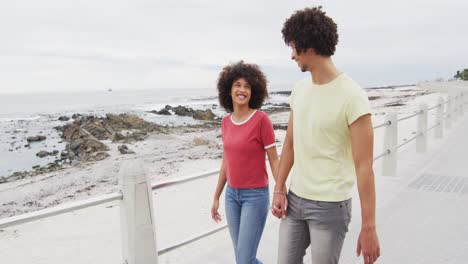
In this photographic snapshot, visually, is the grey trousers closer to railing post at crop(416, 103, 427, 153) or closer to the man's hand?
the man's hand

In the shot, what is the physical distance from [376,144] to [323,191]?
11.0 metres

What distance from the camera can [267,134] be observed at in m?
2.61

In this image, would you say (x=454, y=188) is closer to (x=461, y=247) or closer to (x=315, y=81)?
(x=461, y=247)

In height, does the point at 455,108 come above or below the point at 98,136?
above

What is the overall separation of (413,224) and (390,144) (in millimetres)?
2305

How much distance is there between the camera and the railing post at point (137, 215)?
2664 mm

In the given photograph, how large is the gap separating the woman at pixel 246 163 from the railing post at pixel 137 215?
0.55 m

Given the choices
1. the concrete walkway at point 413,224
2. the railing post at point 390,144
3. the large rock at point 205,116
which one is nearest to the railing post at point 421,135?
the concrete walkway at point 413,224

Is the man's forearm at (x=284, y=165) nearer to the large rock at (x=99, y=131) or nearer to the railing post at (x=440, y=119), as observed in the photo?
the railing post at (x=440, y=119)

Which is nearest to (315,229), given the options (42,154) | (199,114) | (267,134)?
(267,134)

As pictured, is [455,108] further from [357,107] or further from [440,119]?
[357,107]

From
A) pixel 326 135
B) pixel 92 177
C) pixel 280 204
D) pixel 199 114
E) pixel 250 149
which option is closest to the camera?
pixel 326 135

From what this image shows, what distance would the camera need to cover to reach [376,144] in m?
12.3

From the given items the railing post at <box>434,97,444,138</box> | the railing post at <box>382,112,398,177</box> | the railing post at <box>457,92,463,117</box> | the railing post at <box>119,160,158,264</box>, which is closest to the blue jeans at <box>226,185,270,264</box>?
the railing post at <box>119,160,158,264</box>
